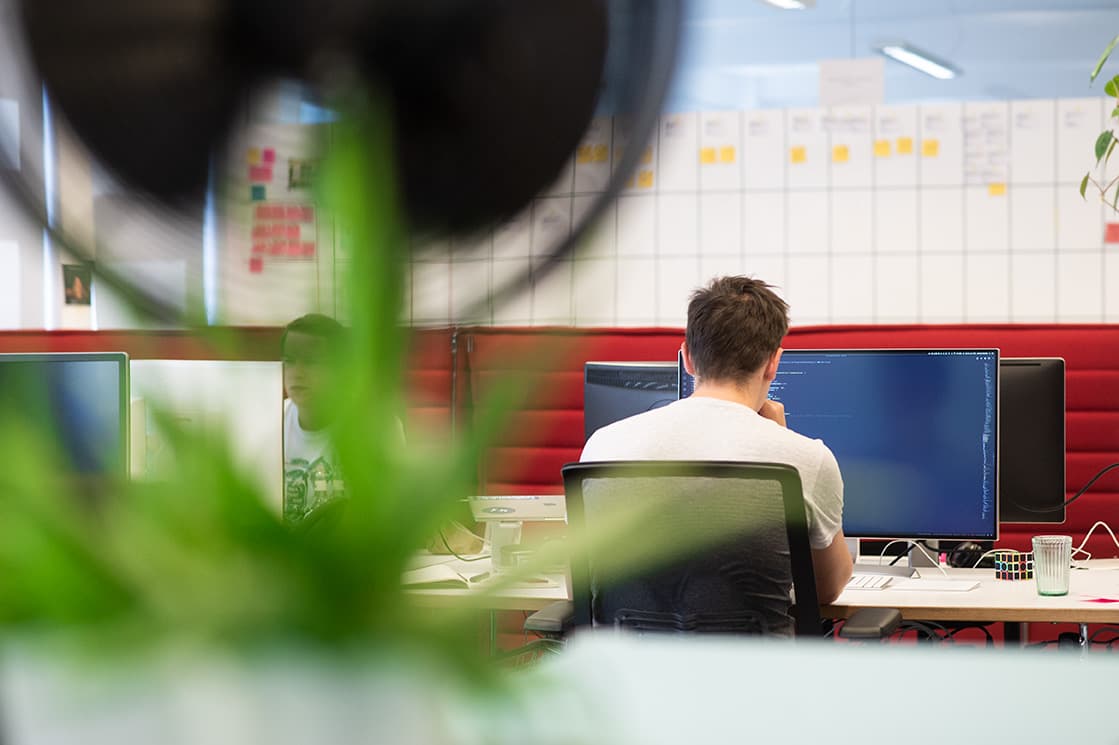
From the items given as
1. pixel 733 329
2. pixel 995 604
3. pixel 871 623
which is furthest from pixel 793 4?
pixel 871 623

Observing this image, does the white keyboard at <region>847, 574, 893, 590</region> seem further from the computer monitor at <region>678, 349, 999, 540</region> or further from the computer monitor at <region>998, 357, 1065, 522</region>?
the computer monitor at <region>998, 357, 1065, 522</region>

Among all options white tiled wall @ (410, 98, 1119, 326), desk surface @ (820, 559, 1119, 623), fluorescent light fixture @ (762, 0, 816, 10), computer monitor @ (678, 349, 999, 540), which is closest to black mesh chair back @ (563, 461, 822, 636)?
desk surface @ (820, 559, 1119, 623)

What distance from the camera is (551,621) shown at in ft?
7.13

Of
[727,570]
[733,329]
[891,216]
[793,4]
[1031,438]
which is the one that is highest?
[793,4]

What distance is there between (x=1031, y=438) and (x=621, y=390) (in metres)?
0.91

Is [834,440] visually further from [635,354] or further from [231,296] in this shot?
[231,296]

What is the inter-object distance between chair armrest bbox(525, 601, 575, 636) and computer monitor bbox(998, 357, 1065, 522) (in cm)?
105

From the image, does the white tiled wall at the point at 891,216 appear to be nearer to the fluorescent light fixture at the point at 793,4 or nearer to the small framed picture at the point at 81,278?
the fluorescent light fixture at the point at 793,4

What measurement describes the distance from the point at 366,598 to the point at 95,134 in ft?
0.56

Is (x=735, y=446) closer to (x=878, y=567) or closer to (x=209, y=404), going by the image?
(x=878, y=567)

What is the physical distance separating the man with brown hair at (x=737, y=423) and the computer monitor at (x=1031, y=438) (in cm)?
65

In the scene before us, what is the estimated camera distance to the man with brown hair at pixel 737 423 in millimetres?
2102

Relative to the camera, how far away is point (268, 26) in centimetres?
34

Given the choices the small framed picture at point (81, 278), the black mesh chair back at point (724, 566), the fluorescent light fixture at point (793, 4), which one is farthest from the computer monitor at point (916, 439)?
the fluorescent light fixture at point (793, 4)
